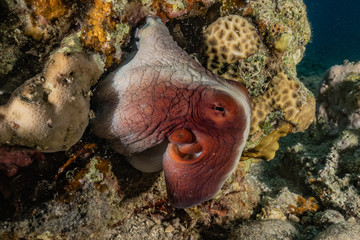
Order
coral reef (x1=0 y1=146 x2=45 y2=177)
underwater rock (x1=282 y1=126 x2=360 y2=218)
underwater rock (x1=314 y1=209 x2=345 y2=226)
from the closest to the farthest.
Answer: coral reef (x1=0 y1=146 x2=45 y2=177) → underwater rock (x1=314 y1=209 x2=345 y2=226) → underwater rock (x1=282 y1=126 x2=360 y2=218)

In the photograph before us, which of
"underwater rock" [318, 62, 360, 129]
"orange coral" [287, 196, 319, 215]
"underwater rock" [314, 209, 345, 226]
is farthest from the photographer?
"underwater rock" [318, 62, 360, 129]

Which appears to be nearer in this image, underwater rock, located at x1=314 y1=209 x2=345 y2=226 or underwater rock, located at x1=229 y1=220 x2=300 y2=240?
underwater rock, located at x1=229 y1=220 x2=300 y2=240

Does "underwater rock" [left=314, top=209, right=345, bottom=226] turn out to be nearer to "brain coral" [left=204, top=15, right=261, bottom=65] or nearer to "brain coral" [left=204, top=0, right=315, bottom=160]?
"brain coral" [left=204, top=0, right=315, bottom=160]

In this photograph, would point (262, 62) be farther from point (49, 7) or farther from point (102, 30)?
point (49, 7)

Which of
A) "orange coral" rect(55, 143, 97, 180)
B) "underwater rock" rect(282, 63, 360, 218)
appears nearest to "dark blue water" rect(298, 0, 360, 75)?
"underwater rock" rect(282, 63, 360, 218)

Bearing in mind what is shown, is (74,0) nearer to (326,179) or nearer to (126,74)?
(126,74)

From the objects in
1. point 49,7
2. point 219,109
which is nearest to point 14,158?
point 49,7

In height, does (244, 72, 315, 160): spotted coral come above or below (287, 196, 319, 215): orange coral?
above

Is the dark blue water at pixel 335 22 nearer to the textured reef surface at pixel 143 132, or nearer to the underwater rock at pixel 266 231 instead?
the textured reef surface at pixel 143 132
